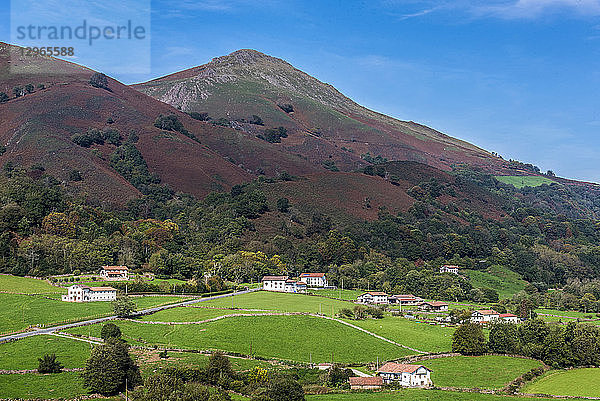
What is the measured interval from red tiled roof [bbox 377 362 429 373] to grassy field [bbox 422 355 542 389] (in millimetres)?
2426

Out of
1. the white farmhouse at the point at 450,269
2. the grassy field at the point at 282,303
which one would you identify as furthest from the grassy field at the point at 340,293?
the white farmhouse at the point at 450,269

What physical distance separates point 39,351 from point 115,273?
37.3 meters

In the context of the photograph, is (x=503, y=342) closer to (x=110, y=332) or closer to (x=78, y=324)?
(x=110, y=332)

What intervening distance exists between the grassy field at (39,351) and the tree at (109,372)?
19.0ft

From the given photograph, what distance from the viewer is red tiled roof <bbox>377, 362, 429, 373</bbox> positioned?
53.1 meters

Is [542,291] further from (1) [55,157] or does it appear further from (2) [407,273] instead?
(1) [55,157]

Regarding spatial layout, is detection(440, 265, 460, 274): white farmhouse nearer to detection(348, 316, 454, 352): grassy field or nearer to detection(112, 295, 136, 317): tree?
detection(348, 316, 454, 352): grassy field

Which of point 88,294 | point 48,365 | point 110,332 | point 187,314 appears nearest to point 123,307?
point 187,314

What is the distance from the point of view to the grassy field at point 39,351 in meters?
50.5

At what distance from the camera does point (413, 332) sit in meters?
71.3

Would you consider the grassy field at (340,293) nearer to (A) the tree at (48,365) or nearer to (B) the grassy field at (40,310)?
(B) the grassy field at (40,310)

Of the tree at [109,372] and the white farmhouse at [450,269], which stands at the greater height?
the white farmhouse at [450,269]

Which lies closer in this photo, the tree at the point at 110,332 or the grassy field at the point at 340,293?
the tree at the point at 110,332

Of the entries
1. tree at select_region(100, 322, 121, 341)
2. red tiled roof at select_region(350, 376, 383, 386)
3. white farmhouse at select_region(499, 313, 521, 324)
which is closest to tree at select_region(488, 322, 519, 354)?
white farmhouse at select_region(499, 313, 521, 324)
